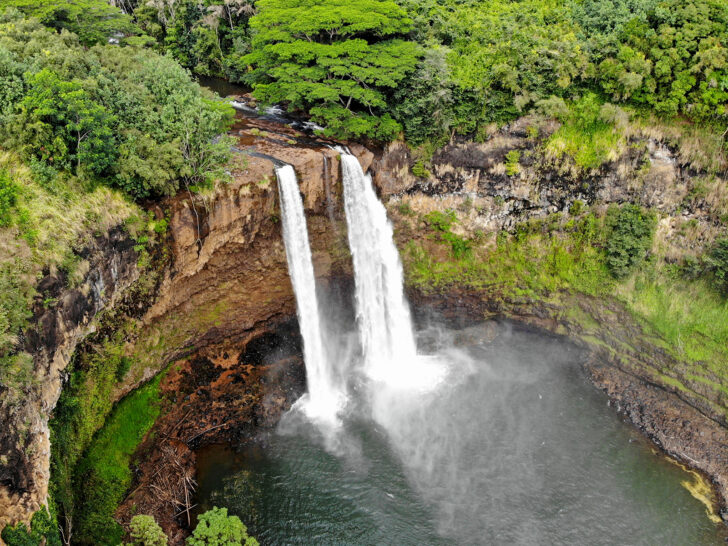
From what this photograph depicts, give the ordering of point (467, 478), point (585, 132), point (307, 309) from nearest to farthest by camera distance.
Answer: point (467, 478), point (307, 309), point (585, 132)

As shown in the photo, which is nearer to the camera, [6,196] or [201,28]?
[6,196]

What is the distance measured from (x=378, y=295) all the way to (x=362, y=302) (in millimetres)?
993

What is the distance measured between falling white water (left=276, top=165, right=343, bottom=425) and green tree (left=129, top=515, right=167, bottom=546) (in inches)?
341

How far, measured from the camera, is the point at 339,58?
26406 mm

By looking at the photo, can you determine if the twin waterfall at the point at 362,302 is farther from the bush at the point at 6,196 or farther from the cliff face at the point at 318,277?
the bush at the point at 6,196

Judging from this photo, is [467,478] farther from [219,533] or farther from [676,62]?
[676,62]

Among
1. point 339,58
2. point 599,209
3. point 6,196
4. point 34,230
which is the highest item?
point 339,58

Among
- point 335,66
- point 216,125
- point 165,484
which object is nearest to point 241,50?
point 335,66

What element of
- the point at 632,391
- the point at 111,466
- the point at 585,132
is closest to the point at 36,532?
the point at 111,466

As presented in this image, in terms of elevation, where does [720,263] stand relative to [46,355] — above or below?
below

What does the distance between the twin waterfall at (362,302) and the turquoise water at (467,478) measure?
5.78 ft

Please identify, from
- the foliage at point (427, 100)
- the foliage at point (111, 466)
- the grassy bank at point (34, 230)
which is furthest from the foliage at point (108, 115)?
the foliage at point (427, 100)

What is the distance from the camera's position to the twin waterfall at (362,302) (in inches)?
933

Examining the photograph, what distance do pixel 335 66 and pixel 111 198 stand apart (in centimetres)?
1334
